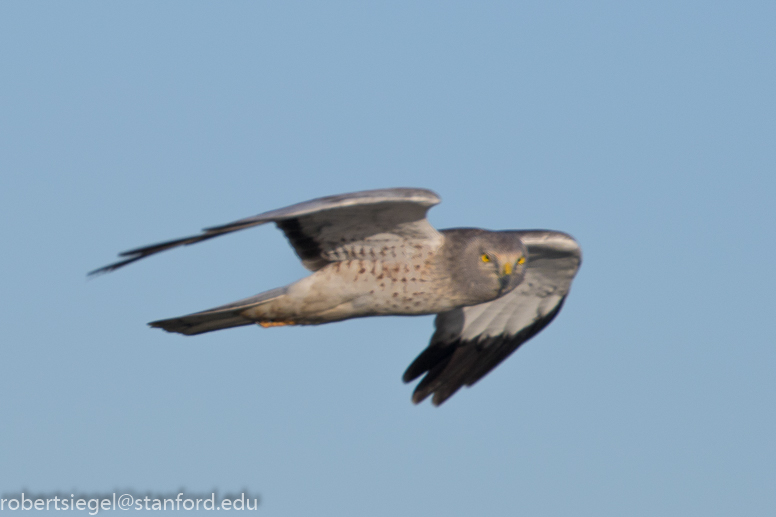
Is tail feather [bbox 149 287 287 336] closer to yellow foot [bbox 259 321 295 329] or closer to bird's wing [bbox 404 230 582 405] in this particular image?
yellow foot [bbox 259 321 295 329]

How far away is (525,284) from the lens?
1150cm

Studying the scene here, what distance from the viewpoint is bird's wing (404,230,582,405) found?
441 inches

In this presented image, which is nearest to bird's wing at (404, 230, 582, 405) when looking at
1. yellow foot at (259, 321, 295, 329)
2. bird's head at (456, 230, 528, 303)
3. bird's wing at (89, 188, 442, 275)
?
bird's head at (456, 230, 528, 303)

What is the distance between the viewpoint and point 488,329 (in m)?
11.7

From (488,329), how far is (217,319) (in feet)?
12.0

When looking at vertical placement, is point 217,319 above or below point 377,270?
below

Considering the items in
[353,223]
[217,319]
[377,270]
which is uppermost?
[353,223]

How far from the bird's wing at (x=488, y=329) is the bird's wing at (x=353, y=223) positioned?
251cm

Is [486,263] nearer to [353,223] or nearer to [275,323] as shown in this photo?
[353,223]

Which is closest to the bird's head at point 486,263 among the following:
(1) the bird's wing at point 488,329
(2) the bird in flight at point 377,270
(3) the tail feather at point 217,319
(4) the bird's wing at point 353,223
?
(2) the bird in flight at point 377,270

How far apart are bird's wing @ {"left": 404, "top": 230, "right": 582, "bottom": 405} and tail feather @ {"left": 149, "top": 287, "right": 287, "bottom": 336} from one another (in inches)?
99.1

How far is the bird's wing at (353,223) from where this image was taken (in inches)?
310

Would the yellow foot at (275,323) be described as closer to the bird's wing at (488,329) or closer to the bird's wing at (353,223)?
the bird's wing at (353,223)

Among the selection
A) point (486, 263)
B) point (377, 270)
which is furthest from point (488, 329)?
point (377, 270)
